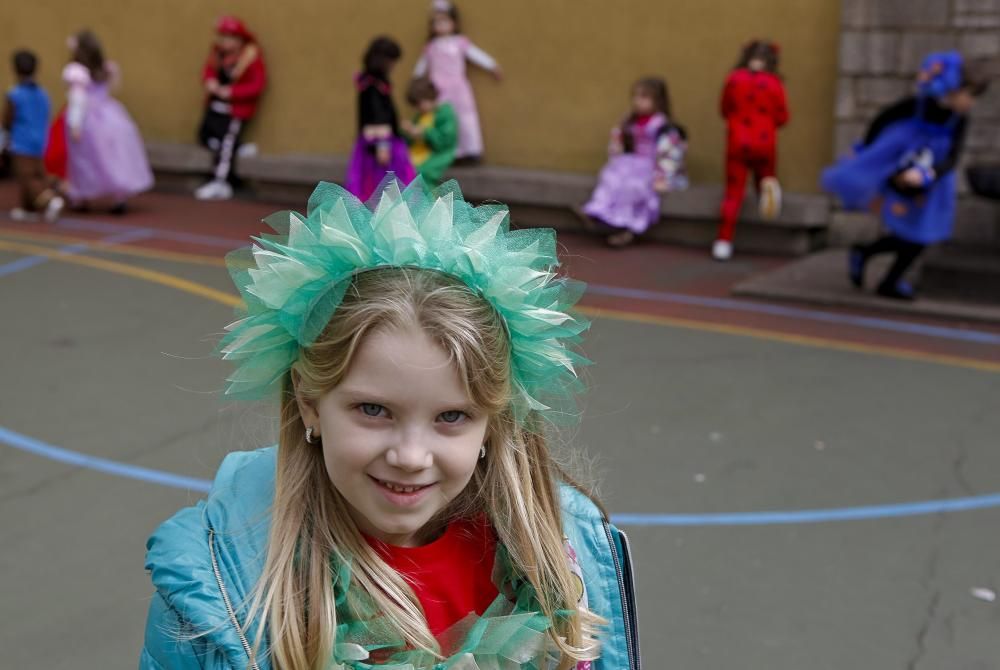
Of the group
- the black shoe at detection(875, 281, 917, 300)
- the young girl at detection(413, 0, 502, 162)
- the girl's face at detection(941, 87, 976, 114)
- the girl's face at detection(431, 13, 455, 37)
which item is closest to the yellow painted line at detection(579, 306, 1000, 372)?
the black shoe at detection(875, 281, 917, 300)

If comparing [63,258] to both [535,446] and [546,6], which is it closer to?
[546,6]

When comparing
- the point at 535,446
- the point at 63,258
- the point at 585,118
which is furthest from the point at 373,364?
the point at 585,118

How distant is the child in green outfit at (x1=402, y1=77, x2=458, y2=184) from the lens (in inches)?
414

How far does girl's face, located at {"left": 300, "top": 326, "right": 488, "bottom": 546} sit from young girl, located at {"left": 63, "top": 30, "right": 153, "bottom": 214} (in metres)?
9.69

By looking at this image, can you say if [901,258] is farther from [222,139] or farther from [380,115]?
[222,139]

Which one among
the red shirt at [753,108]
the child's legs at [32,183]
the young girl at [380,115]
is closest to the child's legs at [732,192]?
the red shirt at [753,108]

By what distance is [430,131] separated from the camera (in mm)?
10531

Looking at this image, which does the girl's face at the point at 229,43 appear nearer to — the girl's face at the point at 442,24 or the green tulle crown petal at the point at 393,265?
the girl's face at the point at 442,24

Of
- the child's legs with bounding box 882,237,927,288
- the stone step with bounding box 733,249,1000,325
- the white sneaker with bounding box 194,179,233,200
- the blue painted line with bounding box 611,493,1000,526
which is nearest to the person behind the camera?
the blue painted line with bounding box 611,493,1000,526

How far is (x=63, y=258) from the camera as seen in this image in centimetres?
957

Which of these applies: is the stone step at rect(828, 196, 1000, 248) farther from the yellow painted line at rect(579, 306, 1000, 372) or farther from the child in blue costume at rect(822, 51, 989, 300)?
the yellow painted line at rect(579, 306, 1000, 372)

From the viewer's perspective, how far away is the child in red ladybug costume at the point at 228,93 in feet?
40.5

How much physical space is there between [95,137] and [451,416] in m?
9.82

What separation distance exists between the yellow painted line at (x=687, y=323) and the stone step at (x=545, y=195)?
1.77m
